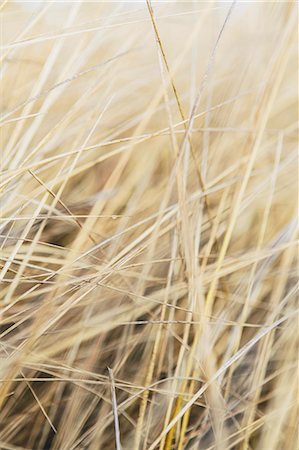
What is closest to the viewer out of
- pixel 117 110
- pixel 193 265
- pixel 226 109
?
pixel 193 265

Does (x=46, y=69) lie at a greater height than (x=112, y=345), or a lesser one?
greater

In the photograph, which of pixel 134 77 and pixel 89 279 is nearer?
pixel 89 279

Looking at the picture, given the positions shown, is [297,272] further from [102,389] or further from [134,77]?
[134,77]

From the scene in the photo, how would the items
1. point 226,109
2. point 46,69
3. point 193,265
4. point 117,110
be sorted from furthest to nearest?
point 117,110 < point 226,109 < point 46,69 < point 193,265

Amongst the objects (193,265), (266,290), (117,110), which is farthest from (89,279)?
(117,110)

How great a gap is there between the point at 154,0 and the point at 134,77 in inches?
6.6

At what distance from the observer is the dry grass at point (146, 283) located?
688mm

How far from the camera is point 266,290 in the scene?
0.86 metres

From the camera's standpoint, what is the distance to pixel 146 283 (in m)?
0.81

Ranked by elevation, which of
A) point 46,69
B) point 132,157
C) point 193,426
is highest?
point 46,69

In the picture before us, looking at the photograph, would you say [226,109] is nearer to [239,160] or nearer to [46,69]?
[239,160]

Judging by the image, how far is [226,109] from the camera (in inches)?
37.0

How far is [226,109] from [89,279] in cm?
36

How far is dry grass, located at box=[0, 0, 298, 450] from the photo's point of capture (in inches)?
27.1
